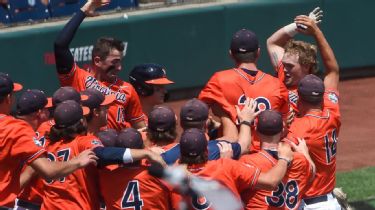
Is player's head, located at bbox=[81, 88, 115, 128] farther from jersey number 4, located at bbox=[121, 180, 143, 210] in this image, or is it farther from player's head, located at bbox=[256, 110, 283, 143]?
player's head, located at bbox=[256, 110, 283, 143]

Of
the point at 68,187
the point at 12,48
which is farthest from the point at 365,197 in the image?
the point at 12,48

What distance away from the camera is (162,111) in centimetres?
578

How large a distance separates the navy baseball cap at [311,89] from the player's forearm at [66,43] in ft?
5.80

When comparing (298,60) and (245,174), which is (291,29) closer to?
(298,60)

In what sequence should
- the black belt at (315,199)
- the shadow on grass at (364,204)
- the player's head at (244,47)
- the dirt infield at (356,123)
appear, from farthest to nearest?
the dirt infield at (356,123), the shadow on grass at (364,204), the black belt at (315,199), the player's head at (244,47)

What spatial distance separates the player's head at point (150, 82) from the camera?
23.4ft

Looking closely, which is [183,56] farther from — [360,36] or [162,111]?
[162,111]

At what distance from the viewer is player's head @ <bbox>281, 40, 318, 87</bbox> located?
696 cm

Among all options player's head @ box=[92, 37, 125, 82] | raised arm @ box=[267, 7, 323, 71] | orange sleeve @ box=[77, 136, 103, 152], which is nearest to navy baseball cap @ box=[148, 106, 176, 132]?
orange sleeve @ box=[77, 136, 103, 152]

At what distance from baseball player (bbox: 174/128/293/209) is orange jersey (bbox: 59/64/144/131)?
5.66 feet

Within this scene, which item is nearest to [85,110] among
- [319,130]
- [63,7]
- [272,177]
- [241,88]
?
[241,88]

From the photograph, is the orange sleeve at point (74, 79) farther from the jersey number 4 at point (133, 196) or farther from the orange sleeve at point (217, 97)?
the jersey number 4 at point (133, 196)

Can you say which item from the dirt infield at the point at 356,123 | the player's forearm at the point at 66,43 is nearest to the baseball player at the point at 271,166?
the player's forearm at the point at 66,43

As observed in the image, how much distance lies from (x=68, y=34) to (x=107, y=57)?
17.5 inches
